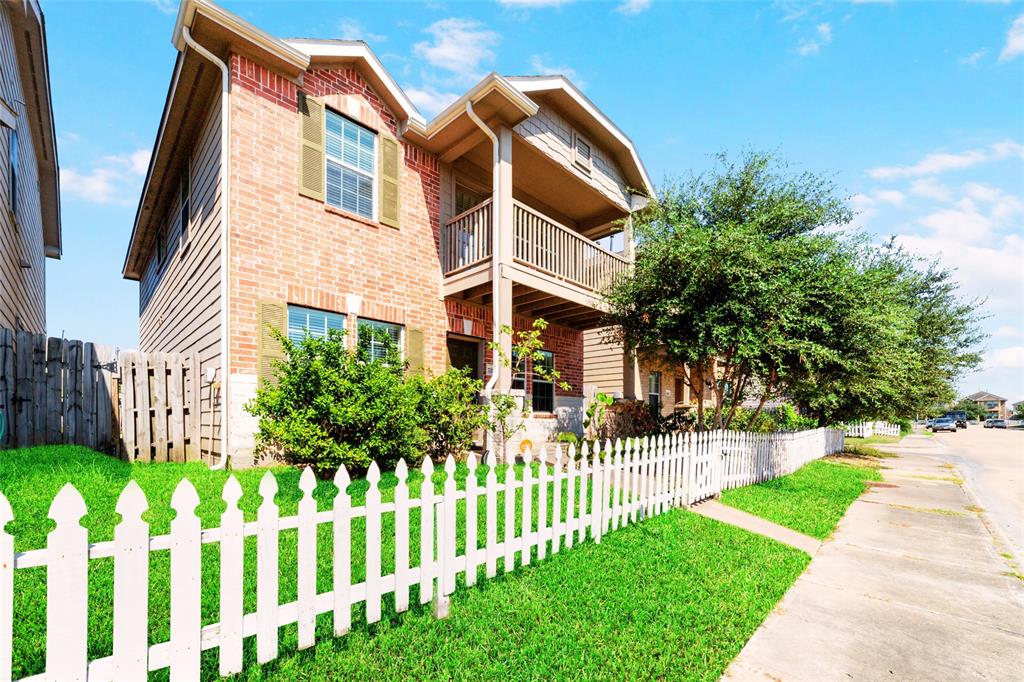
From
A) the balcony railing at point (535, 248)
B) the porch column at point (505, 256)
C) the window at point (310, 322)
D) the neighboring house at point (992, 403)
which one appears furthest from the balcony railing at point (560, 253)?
the neighboring house at point (992, 403)

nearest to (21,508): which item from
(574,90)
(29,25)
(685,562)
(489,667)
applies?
(489,667)

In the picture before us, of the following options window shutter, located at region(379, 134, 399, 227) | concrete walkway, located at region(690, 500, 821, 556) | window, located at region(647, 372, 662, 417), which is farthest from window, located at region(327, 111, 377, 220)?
window, located at region(647, 372, 662, 417)

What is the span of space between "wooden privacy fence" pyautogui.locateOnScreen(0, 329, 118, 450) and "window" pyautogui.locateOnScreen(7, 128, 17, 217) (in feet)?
12.9

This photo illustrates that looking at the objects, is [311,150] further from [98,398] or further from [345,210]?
[98,398]

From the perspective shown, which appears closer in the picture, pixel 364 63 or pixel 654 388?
pixel 364 63

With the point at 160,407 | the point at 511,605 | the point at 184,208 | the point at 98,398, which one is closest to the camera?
the point at 511,605

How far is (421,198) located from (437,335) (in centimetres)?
288

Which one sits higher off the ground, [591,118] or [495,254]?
[591,118]

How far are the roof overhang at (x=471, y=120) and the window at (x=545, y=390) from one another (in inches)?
219

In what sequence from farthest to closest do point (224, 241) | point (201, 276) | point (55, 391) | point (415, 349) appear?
point (415, 349)
point (201, 276)
point (224, 241)
point (55, 391)

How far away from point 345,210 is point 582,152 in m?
6.76

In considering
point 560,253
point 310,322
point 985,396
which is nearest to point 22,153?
point 310,322

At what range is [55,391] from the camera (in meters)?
6.50

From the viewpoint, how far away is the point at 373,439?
6.42 m
